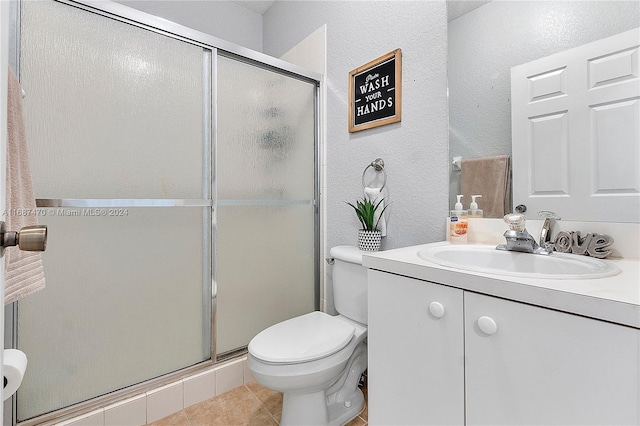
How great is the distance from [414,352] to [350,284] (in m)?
0.62

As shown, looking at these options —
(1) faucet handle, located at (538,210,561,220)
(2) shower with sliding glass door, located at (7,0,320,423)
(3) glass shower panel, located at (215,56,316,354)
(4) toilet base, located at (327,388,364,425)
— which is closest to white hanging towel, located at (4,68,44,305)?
(2) shower with sliding glass door, located at (7,0,320,423)

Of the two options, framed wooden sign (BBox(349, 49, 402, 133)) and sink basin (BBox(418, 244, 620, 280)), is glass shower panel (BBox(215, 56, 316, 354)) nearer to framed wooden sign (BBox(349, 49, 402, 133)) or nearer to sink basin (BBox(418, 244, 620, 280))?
framed wooden sign (BBox(349, 49, 402, 133))

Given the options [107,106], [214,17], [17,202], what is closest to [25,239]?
[17,202]

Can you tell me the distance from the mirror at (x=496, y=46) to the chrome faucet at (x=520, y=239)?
0.76 ft

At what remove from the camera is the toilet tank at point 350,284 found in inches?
54.2

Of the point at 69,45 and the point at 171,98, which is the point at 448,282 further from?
the point at 69,45

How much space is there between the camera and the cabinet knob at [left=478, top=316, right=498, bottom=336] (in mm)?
669

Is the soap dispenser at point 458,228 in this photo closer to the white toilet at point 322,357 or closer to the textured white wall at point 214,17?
the white toilet at point 322,357

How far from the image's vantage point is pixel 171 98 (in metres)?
1.34

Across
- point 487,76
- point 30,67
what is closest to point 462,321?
point 487,76

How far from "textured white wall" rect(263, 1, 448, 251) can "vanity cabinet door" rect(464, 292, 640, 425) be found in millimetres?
644

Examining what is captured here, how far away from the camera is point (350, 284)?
1434mm

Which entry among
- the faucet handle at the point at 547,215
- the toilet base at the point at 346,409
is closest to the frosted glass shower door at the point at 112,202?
the toilet base at the point at 346,409

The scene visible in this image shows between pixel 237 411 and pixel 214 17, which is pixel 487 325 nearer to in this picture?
pixel 237 411
